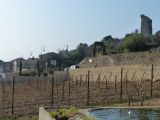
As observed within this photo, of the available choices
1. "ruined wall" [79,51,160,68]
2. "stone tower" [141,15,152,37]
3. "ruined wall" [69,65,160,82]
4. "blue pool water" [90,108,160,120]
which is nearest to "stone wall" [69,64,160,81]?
"ruined wall" [69,65,160,82]

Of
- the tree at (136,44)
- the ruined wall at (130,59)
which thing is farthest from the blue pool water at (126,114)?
the tree at (136,44)

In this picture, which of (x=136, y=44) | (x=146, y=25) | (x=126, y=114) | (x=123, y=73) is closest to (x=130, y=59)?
(x=123, y=73)

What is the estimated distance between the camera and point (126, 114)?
56.6ft

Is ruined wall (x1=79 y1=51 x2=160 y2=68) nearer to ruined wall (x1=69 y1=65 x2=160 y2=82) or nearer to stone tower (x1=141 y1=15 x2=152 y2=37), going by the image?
ruined wall (x1=69 y1=65 x2=160 y2=82)

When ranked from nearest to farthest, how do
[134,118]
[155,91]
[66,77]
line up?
[134,118] → [155,91] → [66,77]

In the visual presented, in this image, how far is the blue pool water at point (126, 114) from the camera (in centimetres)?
1606

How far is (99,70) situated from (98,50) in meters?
29.9

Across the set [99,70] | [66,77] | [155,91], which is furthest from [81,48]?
[155,91]

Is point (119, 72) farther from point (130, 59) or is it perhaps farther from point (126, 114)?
point (126, 114)

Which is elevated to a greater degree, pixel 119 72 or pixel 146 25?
pixel 146 25

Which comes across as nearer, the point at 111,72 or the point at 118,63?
the point at 111,72

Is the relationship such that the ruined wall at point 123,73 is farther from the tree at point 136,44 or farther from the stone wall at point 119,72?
the tree at point 136,44

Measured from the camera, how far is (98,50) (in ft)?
272

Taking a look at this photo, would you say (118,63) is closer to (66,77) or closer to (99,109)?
(66,77)
